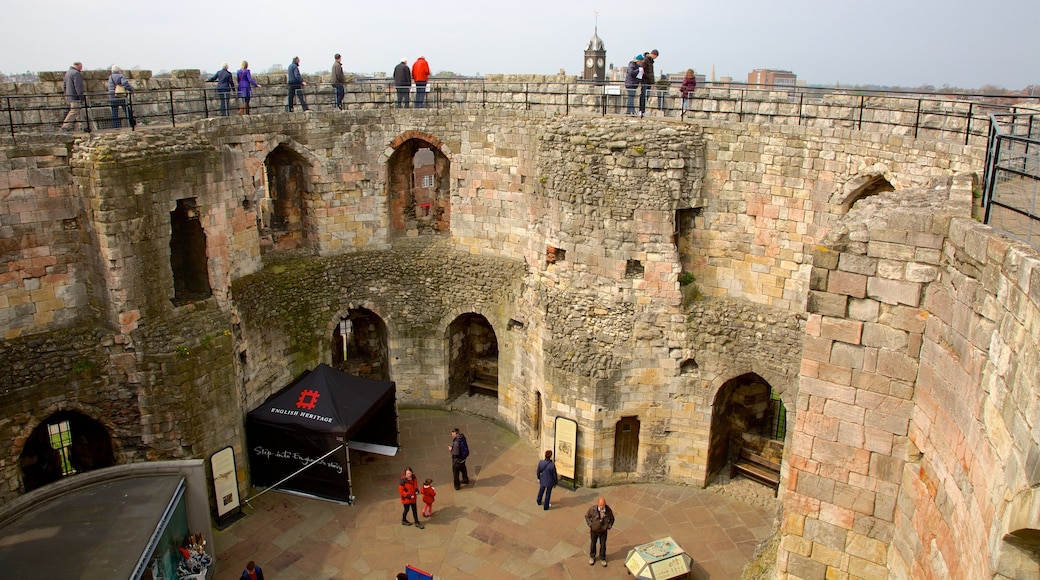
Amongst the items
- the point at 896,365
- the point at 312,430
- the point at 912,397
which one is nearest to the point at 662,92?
the point at 312,430

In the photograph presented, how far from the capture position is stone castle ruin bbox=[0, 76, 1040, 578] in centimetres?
1209

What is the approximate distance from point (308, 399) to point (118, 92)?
632 cm

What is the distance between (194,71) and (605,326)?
958 cm

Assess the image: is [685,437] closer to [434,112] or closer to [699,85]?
[699,85]

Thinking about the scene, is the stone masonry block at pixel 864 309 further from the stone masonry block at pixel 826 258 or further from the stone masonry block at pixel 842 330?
the stone masonry block at pixel 826 258

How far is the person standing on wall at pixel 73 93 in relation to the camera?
1301cm

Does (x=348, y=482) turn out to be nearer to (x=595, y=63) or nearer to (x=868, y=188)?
(x=868, y=188)

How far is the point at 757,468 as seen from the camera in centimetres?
1520

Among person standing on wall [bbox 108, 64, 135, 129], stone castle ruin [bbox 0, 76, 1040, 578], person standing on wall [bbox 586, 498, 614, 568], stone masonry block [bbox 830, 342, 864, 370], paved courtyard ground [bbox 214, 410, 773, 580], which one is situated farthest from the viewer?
person standing on wall [bbox 108, 64, 135, 129]

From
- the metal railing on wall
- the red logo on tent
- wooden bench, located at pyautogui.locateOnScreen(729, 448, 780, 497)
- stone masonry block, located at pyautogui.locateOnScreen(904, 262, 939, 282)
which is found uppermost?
the metal railing on wall

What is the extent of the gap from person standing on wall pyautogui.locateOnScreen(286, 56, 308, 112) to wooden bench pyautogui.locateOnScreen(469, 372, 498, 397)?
764 cm

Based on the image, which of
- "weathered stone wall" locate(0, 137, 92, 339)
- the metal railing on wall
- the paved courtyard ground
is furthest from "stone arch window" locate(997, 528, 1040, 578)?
"weathered stone wall" locate(0, 137, 92, 339)

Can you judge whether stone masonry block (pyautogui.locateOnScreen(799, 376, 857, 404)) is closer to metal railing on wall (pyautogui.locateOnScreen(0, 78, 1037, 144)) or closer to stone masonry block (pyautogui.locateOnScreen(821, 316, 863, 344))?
stone masonry block (pyautogui.locateOnScreen(821, 316, 863, 344))

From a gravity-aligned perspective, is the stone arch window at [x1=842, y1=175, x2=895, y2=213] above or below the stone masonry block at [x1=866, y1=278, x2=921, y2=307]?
above
